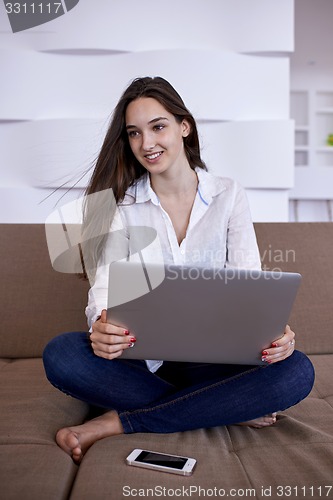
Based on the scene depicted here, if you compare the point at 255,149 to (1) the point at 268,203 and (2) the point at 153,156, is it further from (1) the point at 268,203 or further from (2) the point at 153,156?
(2) the point at 153,156

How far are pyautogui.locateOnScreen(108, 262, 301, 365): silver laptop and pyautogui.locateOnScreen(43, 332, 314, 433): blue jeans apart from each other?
97mm

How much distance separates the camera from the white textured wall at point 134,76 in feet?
11.4

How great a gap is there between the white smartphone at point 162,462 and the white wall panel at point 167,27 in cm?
287

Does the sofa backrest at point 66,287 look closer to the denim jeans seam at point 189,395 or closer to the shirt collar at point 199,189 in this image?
the shirt collar at point 199,189

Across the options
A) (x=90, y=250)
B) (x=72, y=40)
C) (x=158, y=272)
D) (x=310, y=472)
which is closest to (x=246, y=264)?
(x=90, y=250)

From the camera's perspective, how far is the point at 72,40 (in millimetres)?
3459

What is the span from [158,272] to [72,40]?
8.96 ft

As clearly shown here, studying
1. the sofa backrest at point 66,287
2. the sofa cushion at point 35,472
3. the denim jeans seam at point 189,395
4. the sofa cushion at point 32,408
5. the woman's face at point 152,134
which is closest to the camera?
the sofa cushion at point 35,472

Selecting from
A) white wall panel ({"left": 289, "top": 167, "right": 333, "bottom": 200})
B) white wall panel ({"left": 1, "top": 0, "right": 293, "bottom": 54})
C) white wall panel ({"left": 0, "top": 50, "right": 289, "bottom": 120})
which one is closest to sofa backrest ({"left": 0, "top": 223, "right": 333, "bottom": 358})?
white wall panel ({"left": 0, "top": 50, "right": 289, "bottom": 120})

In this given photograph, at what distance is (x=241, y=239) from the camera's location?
1.65 meters

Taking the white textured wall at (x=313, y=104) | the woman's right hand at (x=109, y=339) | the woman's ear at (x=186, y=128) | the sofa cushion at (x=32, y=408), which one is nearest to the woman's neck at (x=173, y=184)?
the woman's ear at (x=186, y=128)

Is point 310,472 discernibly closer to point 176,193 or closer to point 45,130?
point 176,193

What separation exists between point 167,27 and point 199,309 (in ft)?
9.04

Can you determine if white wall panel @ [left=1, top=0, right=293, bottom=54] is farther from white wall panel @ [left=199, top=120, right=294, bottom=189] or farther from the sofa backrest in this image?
the sofa backrest
